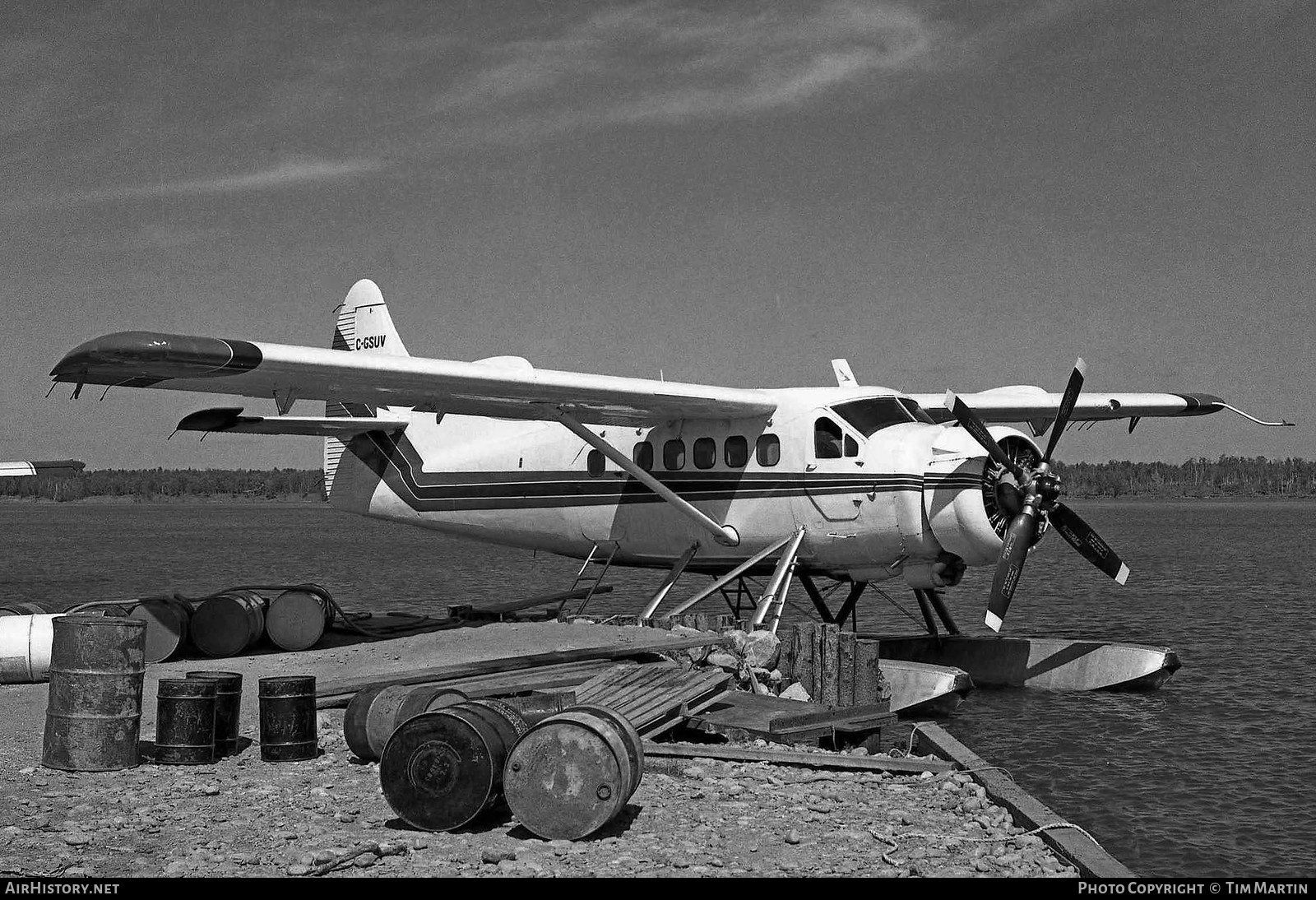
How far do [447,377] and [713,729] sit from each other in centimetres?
565

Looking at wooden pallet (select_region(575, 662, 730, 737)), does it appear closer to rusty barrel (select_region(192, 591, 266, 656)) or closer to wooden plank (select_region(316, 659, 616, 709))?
wooden plank (select_region(316, 659, 616, 709))

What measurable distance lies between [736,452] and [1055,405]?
6742mm

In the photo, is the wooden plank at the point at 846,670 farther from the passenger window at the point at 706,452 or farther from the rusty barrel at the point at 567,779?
the rusty barrel at the point at 567,779

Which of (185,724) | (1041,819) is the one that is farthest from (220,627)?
(1041,819)

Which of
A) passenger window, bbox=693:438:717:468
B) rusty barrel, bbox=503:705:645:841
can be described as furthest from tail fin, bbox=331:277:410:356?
rusty barrel, bbox=503:705:645:841

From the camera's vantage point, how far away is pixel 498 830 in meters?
7.51

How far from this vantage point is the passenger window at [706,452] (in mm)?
16844

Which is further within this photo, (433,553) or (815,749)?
(433,553)

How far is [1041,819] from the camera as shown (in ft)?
26.2

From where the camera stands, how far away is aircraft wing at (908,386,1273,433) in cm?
1970

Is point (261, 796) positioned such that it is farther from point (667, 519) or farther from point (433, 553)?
point (433, 553)

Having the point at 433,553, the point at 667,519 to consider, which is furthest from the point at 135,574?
the point at 667,519

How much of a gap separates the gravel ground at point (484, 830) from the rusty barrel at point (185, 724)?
12 centimetres

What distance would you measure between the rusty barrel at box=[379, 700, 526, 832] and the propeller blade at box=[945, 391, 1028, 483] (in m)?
8.73
